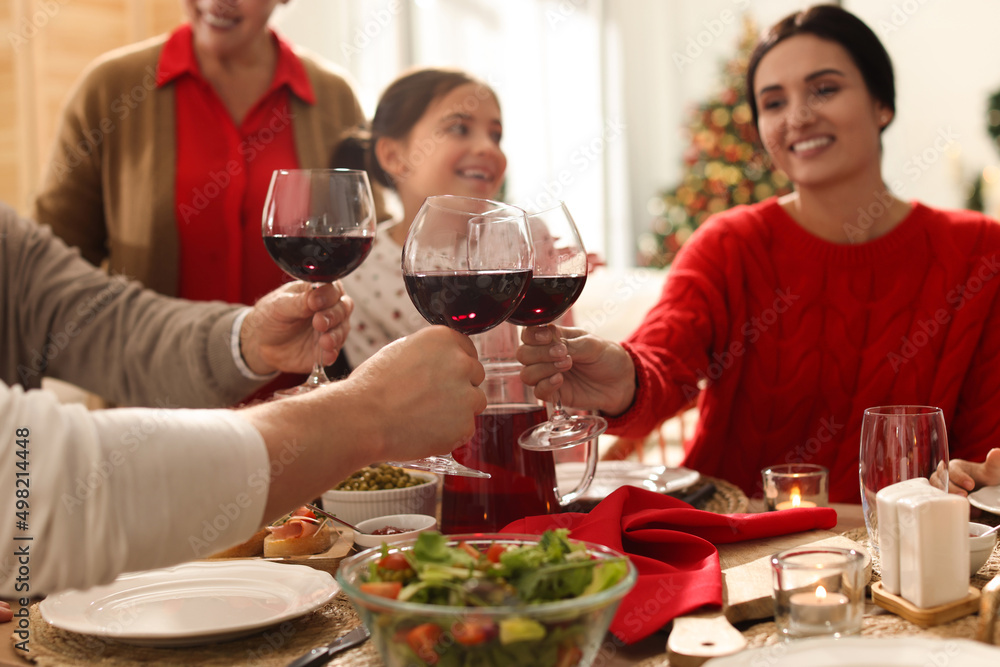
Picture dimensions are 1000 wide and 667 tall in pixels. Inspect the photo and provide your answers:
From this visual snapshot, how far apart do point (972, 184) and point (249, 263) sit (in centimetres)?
376

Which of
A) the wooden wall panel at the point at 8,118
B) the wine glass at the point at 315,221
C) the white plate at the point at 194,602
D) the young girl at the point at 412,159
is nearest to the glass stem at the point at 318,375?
the wine glass at the point at 315,221

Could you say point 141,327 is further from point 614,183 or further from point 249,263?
point 614,183

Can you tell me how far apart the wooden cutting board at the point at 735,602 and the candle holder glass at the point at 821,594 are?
0.14 feet

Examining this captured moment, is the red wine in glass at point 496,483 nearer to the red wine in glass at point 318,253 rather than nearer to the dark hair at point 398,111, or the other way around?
the red wine in glass at point 318,253

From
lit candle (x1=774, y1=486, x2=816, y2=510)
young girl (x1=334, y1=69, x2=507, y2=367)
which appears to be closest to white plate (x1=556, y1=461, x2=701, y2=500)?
lit candle (x1=774, y1=486, x2=816, y2=510)

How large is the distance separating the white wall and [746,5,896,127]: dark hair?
3.57m

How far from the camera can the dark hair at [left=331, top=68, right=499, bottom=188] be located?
2186mm

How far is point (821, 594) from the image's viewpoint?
29.1 inches

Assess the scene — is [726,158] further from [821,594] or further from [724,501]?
[821,594]

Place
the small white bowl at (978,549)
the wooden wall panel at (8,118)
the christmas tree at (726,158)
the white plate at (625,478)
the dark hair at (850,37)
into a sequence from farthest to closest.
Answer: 1. the christmas tree at (726,158)
2. the wooden wall panel at (8,118)
3. the dark hair at (850,37)
4. the white plate at (625,478)
5. the small white bowl at (978,549)

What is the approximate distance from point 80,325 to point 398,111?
2.98 ft

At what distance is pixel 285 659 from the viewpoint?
761mm

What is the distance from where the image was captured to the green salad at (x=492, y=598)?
60cm

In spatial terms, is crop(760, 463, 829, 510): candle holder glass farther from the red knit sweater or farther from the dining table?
the red knit sweater
